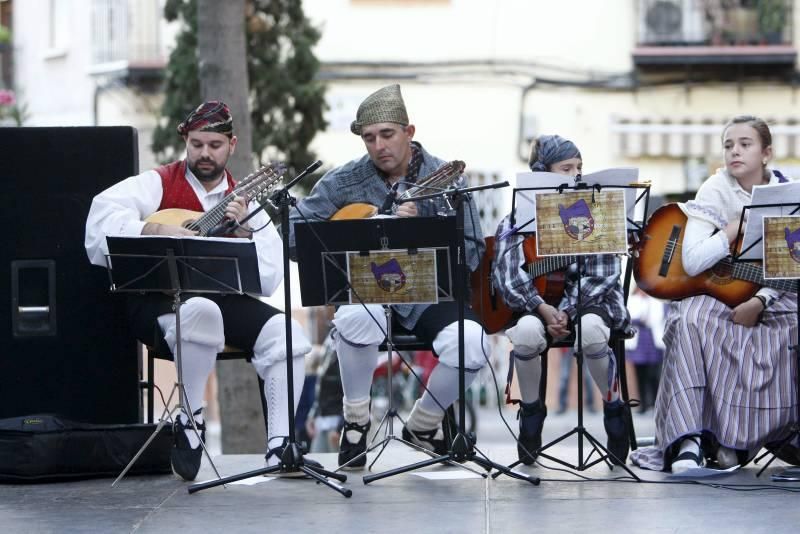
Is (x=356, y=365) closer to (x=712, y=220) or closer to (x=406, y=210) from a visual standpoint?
(x=406, y=210)

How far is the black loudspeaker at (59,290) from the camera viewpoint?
6281mm

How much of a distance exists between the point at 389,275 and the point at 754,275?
148 centimetres

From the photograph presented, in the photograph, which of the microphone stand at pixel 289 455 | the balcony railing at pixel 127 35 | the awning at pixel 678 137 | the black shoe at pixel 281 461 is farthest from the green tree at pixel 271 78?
the awning at pixel 678 137

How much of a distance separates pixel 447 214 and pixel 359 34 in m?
11.4

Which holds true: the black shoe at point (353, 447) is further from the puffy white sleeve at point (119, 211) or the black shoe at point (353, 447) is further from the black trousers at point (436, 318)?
the puffy white sleeve at point (119, 211)

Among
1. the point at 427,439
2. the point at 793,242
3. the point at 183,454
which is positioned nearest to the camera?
the point at 793,242

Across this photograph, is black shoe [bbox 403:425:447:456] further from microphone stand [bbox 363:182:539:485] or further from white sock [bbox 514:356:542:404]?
microphone stand [bbox 363:182:539:485]

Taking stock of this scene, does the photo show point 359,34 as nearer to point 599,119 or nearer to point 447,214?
point 599,119

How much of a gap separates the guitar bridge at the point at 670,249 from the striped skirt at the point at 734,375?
158mm

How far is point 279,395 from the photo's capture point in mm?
6004

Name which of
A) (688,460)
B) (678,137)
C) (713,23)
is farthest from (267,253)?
(713,23)

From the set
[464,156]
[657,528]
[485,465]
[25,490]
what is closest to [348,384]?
[485,465]

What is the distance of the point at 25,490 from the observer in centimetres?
586

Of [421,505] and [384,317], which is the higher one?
[384,317]
